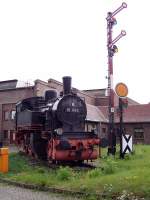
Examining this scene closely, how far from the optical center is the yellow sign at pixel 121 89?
762 inches

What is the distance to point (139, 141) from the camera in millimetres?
52844

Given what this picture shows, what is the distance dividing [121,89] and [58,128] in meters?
3.98

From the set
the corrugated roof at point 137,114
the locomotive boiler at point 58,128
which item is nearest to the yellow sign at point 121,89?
the locomotive boiler at point 58,128

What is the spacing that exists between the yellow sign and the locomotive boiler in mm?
1747

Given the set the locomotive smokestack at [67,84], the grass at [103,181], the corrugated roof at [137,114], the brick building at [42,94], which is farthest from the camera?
the corrugated roof at [137,114]

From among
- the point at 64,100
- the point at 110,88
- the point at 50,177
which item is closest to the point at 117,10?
the point at 110,88

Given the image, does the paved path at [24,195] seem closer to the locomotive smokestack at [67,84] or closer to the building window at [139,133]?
the locomotive smokestack at [67,84]

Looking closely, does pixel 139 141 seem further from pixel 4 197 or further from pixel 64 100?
pixel 4 197

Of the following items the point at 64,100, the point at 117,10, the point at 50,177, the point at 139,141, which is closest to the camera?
the point at 50,177

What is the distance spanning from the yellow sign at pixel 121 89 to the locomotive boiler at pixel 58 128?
1.75 metres

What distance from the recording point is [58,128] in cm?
1745

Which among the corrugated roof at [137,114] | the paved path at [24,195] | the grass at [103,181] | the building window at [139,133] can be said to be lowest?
the paved path at [24,195]

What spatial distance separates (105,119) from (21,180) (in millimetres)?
44275

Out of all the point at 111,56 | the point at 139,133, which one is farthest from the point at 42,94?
the point at 111,56
